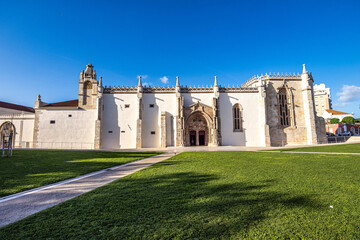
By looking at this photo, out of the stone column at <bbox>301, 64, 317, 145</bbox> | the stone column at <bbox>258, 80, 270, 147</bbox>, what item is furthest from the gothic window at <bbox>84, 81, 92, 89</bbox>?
the stone column at <bbox>301, 64, 317, 145</bbox>

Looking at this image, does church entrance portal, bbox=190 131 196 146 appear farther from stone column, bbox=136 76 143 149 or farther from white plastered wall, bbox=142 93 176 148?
stone column, bbox=136 76 143 149

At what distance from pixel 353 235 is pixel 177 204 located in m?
2.90

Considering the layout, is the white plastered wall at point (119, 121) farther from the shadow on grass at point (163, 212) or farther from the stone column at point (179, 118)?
the shadow on grass at point (163, 212)

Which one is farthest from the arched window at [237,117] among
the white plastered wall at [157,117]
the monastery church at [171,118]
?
the white plastered wall at [157,117]

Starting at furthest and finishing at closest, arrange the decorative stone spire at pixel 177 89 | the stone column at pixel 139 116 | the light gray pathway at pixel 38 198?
the decorative stone spire at pixel 177 89 → the stone column at pixel 139 116 → the light gray pathway at pixel 38 198

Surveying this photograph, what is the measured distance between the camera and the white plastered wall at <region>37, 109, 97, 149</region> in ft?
91.5

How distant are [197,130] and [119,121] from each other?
1286 cm

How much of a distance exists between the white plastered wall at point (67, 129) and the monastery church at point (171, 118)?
Result: 0.15 m

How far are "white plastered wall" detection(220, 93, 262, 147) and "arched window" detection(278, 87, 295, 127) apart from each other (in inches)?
188

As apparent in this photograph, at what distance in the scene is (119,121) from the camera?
28.5m

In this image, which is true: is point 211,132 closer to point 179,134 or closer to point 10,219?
point 179,134

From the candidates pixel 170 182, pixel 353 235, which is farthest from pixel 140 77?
pixel 353 235

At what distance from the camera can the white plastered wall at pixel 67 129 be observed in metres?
27.9

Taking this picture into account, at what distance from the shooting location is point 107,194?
15.4 feet
